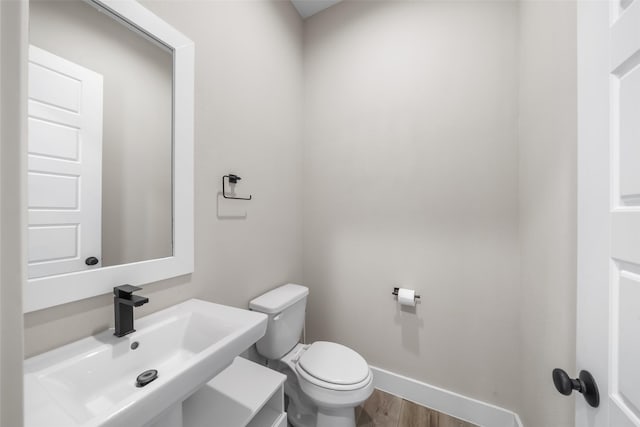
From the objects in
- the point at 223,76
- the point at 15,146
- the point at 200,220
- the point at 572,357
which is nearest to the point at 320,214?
the point at 200,220

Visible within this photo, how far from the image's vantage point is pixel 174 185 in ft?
3.32

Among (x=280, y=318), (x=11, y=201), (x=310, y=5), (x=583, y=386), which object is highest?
(x=310, y=5)

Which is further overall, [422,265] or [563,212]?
[422,265]

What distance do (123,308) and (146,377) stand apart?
23 centimetres

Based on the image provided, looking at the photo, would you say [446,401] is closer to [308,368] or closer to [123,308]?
[308,368]

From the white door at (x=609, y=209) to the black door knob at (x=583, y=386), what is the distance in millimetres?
13

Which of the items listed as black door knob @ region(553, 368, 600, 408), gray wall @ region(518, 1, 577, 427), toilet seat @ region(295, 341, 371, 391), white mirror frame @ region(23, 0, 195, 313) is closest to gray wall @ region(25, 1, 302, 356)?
white mirror frame @ region(23, 0, 195, 313)

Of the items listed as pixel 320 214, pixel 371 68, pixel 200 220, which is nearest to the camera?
pixel 200 220

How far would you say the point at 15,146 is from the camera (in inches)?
8.5

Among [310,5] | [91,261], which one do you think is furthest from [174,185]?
[310,5]

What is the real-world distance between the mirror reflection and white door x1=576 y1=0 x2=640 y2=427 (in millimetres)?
1363

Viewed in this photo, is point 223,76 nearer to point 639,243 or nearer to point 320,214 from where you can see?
point 320,214

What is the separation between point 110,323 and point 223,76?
119 cm

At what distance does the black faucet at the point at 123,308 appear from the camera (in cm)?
76
